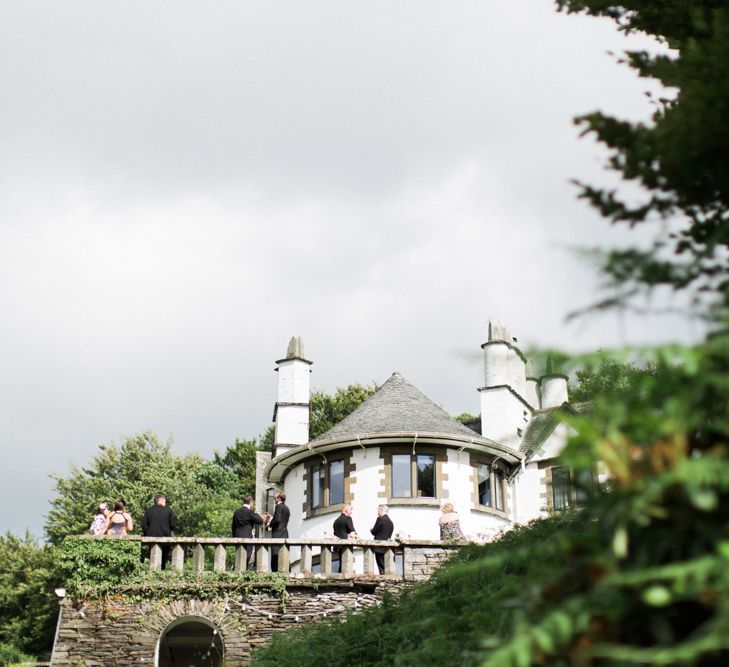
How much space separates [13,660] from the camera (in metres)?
34.9

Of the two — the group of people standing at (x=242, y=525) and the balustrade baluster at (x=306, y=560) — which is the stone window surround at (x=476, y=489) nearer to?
the group of people standing at (x=242, y=525)

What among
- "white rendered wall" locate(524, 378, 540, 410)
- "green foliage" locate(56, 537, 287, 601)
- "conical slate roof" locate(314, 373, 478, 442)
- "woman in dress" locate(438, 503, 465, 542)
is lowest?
"green foliage" locate(56, 537, 287, 601)

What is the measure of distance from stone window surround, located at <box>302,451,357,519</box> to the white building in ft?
0.10

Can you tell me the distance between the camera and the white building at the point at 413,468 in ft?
108

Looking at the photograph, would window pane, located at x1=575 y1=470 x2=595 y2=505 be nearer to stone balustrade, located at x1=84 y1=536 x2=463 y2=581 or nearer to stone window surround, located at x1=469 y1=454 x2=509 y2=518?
stone balustrade, located at x1=84 y1=536 x2=463 y2=581

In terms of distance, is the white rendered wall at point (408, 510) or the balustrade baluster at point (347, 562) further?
the white rendered wall at point (408, 510)

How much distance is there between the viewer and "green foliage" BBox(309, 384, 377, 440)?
5541 cm

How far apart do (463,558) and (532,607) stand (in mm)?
12629

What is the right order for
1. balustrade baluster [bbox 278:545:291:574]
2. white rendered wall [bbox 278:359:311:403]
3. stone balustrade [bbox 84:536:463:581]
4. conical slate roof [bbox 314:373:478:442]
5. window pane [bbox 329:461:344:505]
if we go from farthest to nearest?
white rendered wall [bbox 278:359:311:403]
conical slate roof [bbox 314:373:478:442]
window pane [bbox 329:461:344:505]
balustrade baluster [bbox 278:545:291:574]
stone balustrade [bbox 84:536:463:581]

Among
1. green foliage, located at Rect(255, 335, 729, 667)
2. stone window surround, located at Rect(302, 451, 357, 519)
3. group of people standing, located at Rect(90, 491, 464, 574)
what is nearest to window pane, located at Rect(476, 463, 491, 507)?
stone window surround, located at Rect(302, 451, 357, 519)

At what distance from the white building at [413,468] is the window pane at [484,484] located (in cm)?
3

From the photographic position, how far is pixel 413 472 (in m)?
33.2

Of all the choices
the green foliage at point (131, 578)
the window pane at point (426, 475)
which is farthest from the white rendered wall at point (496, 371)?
the green foliage at point (131, 578)

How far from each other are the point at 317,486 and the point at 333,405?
860 inches
